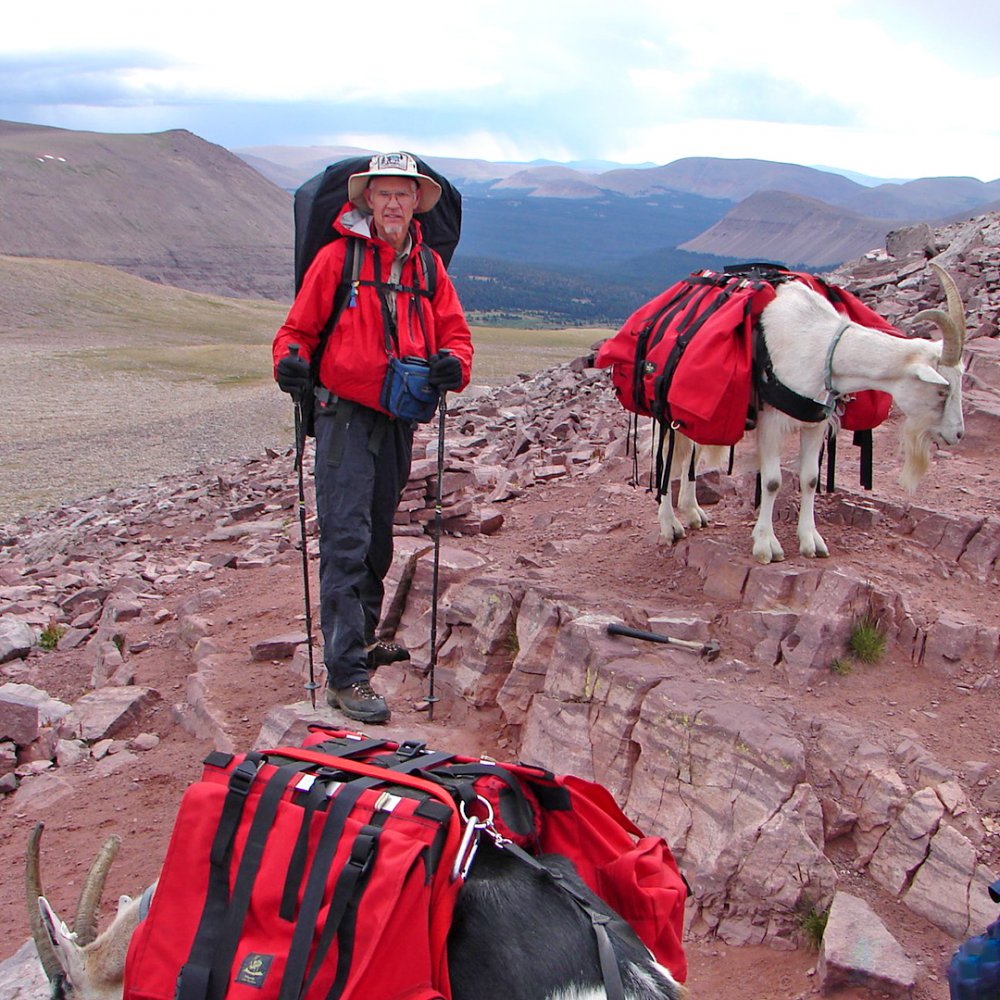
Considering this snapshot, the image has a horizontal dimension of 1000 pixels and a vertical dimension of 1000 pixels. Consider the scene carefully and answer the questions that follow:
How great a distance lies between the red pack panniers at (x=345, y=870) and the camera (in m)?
2.62

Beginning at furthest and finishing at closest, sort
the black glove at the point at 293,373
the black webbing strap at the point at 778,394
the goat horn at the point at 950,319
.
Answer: the black webbing strap at the point at 778,394, the goat horn at the point at 950,319, the black glove at the point at 293,373

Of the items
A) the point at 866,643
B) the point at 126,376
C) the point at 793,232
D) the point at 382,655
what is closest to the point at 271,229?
the point at 793,232

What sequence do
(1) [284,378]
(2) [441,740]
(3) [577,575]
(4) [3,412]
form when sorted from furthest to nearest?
(4) [3,412] → (3) [577,575] → (2) [441,740] → (1) [284,378]

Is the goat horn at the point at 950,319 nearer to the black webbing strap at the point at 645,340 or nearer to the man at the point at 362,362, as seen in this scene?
the black webbing strap at the point at 645,340

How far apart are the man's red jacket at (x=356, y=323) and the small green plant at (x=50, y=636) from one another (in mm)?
4374

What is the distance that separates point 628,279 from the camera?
9662 centimetres

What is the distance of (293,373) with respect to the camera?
16.9 feet

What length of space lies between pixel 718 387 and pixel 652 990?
375 cm

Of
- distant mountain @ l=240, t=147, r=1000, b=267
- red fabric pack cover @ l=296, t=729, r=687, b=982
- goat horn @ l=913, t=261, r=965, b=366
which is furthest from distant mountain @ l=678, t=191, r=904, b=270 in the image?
red fabric pack cover @ l=296, t=729, r=687, b=982

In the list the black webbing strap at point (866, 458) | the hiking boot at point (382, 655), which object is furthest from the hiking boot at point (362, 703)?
the black webbing strap at point (866, 458)

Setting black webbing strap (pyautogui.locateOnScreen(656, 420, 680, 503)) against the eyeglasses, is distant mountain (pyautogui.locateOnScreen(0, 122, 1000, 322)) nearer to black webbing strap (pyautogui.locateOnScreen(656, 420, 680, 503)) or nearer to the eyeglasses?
black webbing strap (pyautogui.locateOnScreen(656, 420, 680, 503))

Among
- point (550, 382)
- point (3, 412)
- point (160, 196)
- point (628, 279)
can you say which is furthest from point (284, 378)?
point (160, 196)

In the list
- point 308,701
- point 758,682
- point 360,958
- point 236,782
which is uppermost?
point 236,782

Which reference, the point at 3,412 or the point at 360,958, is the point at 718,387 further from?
the point at 3,412
